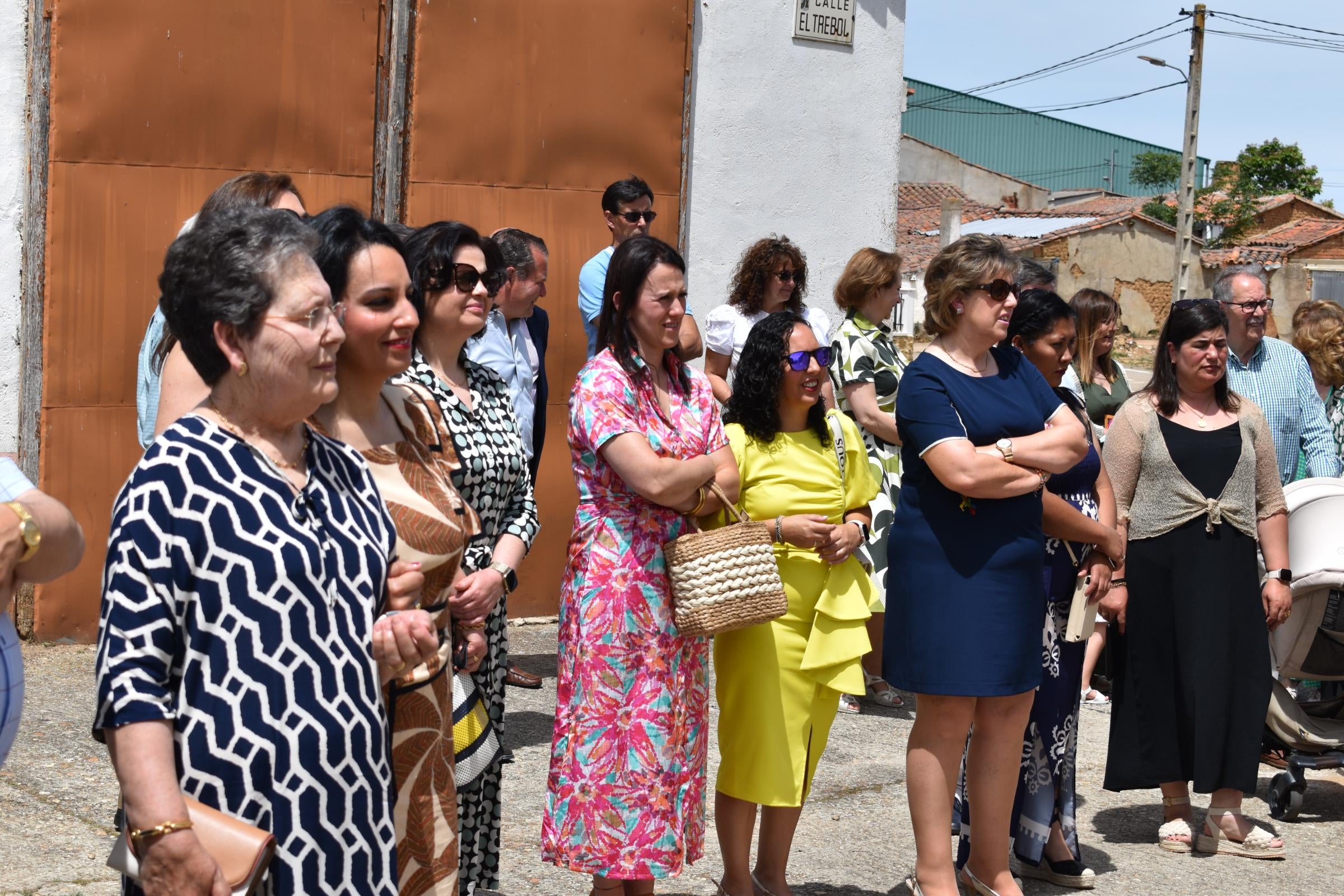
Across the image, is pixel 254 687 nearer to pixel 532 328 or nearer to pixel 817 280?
pixel 532 328

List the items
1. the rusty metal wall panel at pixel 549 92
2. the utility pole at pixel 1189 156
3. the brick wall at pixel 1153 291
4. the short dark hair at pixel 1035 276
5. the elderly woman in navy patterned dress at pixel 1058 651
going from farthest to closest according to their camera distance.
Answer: the brick wall at pixel 1153 291
the utility pole at pixel 1189 156
the rusty metal wall panel at pixel 549 92
the short dark hair at pixel 1035 276
the elderly woman in navy patterned dress at pixel 1058 651

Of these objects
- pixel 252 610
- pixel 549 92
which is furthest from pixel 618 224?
pixel 252 610

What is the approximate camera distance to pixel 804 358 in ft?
14.8

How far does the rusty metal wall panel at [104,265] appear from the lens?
6.62 m

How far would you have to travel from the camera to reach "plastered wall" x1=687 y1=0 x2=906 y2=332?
8039 millimetres

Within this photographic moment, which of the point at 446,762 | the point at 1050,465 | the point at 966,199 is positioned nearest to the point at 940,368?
the point at 1050,465

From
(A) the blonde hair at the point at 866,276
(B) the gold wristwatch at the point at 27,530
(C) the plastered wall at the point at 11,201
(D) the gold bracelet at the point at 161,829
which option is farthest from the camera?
(A) the blonde hair at the point at 866,276

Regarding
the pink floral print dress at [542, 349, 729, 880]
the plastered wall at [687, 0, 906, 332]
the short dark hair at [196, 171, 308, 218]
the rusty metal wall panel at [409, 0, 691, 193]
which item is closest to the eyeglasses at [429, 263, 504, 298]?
the short dark hair at [196, 171, 308, 218]

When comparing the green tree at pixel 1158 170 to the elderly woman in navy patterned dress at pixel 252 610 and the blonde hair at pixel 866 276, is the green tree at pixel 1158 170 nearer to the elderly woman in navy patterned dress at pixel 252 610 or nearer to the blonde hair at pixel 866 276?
the blonde hair at pixel 866 276

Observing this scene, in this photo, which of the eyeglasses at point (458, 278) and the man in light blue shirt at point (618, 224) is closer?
the eyeglasses at point (458, 278)

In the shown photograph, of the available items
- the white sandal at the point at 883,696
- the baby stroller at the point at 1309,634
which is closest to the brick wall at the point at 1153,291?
the white sandal at the point at 883,696

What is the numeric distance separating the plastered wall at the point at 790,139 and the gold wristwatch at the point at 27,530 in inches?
225

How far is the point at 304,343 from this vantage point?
2.50m

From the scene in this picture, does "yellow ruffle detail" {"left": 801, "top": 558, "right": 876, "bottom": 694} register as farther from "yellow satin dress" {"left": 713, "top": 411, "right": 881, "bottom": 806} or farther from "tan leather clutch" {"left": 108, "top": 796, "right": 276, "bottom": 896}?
"tan leather clutch" {"left": 108, "top": 796, "right": 276, "bottom": 896}
